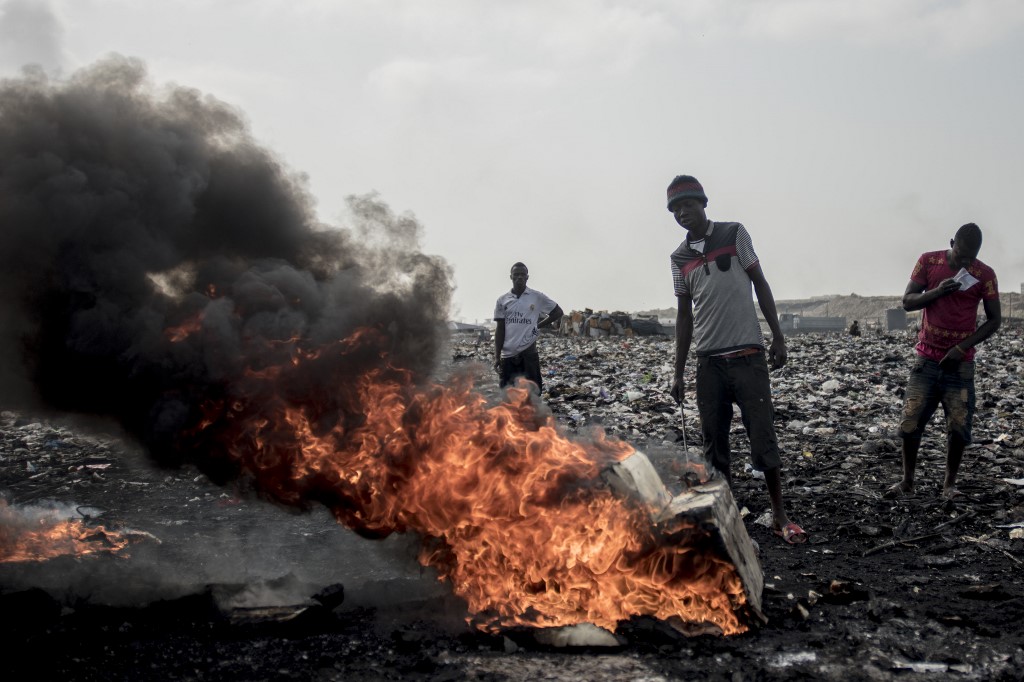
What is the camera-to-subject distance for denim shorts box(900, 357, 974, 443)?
5.24 m

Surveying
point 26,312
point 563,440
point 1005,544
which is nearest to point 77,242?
point 26,312

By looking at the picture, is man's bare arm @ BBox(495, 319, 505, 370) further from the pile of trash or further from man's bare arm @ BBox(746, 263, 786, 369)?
man's bare arm @ BBox(746, 263, 786, 369)

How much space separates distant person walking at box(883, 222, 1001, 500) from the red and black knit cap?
206cm

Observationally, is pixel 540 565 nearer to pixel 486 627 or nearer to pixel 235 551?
pixel 486 627

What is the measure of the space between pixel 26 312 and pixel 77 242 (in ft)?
1.53

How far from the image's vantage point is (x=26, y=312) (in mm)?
3734

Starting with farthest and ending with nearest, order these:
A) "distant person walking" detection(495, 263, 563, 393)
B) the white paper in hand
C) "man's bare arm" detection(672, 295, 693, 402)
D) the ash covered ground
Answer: "distant person walking" detection(495, 263, 563, 393), the white paper in hand, "man's bare arm" detection(672, 295, 693, 402), the ash covered ground

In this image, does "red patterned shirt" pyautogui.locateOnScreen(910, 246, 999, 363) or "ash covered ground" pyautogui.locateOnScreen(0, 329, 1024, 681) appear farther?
"red patterned shirt" pyautogui.locateOnScreen(910, 246, 999, 363)

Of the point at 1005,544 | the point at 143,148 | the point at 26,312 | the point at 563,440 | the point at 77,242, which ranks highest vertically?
the point at 143,148

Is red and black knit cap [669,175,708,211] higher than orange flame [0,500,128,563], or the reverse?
red and black knit cap [669,175,708,211]

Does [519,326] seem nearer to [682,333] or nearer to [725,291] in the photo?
[682,333]

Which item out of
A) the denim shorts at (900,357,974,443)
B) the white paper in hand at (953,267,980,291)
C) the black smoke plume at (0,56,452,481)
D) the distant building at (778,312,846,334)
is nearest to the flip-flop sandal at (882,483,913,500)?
the denim shorts at (900,357,974,443)

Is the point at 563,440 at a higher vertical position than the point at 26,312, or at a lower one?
lower

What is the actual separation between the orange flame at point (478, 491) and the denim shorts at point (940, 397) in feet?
9.29
